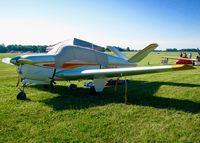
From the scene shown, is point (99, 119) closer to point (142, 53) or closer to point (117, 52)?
point (142, 53)

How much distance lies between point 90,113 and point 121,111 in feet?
3.38

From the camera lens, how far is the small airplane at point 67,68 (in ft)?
29.7

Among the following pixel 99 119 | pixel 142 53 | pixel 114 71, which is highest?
pixel 142 53

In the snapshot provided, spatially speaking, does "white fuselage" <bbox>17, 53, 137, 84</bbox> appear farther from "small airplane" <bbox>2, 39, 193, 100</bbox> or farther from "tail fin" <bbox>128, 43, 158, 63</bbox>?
"tail fin" <bbox>128, 43, 158, 63</bbox>

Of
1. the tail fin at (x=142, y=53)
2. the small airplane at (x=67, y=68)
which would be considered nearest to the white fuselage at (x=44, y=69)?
the small airplane at (x=67, y=68)

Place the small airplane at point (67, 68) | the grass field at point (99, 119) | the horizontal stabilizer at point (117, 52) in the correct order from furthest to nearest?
1. the horizontal stabilizer at point (117, 52)
2. the small airplane at point (67, 68)
3. the grass field at point (99, 119)

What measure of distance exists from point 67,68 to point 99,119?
4.25 meters

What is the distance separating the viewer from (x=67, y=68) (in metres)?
10.3

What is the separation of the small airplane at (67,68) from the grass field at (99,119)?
31.2 inches

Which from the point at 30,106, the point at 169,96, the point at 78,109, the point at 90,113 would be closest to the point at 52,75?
the point at 30,106

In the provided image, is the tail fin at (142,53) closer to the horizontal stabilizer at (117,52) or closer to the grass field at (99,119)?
the horizontal stabilizer at (117,52)

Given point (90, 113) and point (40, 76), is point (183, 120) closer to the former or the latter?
point (90, 113)

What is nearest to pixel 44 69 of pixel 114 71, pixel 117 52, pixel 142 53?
pixel 114 71

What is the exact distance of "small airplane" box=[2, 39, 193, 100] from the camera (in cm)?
905
